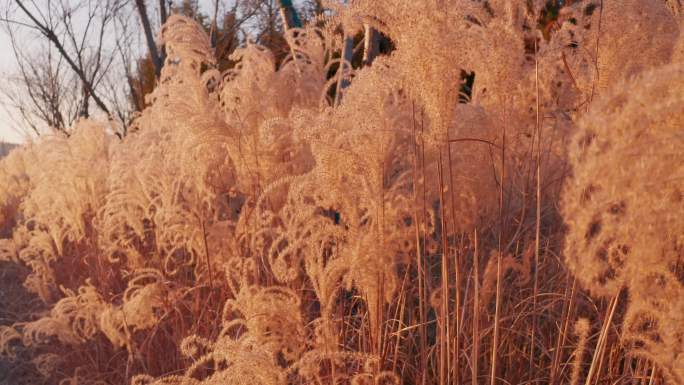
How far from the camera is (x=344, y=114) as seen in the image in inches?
65.4

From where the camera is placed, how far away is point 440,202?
149 cm

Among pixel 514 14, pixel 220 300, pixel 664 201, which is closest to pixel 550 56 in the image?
pixel 514 14

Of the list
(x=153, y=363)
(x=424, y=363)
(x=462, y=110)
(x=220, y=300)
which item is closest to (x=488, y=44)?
(x=462, y=110)

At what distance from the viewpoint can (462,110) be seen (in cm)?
188

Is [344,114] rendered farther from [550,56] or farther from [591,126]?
[591,126]

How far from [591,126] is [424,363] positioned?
1142mm

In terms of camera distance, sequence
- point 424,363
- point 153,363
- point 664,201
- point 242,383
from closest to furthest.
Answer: point 664,201 → point 242,383 → point 424,363 → point 153,363

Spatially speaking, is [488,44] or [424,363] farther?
[424,363]

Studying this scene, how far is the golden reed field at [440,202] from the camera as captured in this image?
0.87 metres

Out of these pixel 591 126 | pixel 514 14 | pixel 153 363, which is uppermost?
pixel 514 14

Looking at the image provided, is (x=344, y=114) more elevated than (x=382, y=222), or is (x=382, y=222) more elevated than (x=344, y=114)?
(x=344, y=114)

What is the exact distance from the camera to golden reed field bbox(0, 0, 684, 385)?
0.87 meters

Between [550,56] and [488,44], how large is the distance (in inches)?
19.8

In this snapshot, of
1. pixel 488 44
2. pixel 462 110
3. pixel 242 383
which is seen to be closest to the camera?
pixel 242 383
